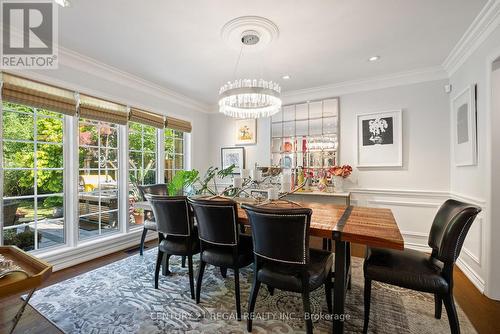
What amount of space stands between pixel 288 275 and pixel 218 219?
67cm

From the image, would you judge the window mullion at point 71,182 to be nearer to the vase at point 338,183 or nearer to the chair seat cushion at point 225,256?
the chair seat cushion at point 225,256

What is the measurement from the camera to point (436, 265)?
5.58ft

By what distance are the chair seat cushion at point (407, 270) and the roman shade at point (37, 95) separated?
139 inches

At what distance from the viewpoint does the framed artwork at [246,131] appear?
4672mm

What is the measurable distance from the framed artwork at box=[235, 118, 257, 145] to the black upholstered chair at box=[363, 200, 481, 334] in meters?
3.20

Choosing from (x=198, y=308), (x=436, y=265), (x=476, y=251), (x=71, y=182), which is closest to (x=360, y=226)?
(x=436, y=265)

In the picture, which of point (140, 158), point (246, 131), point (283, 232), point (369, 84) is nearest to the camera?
point (283, 232)

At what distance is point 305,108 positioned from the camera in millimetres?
4172

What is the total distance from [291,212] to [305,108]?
3.08 meters

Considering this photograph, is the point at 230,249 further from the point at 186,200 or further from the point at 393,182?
the point at 393,182

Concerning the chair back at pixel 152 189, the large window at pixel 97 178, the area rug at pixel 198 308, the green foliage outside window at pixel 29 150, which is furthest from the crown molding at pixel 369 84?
the green foliage outside window at pixel 29 150

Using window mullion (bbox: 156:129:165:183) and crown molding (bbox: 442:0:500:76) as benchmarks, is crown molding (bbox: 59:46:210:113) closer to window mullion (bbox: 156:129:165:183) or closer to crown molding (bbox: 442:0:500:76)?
window mullion (bbox: 156:129:165:183)

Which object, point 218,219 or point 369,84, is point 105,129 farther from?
point 369,84

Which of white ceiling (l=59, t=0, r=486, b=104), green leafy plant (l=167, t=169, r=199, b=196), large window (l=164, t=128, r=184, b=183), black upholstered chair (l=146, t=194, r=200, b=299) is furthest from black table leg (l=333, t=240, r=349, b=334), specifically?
large window (l=164, t=128, r=184, b=183)
